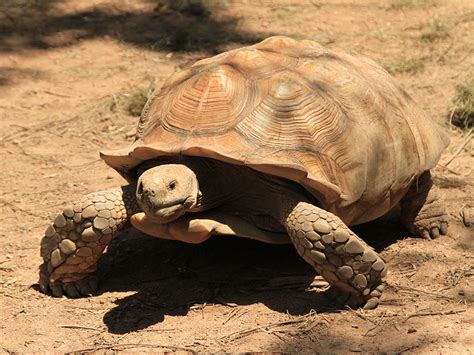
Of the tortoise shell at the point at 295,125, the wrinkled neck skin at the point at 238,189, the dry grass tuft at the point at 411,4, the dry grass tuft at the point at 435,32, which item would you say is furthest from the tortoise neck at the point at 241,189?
the dry grass tuft at the point at 411,4

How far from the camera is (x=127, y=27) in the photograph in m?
8.41

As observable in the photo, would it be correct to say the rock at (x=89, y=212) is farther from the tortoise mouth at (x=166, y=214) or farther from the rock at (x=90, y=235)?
the tortoise mouth at (x=166, y=214)

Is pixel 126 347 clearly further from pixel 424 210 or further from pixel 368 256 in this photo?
pixel 424 210

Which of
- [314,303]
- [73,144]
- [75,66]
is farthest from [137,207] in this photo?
[75,66]

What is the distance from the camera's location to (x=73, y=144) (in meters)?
6.09

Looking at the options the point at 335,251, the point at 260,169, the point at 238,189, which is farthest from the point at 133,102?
the point at 335,251

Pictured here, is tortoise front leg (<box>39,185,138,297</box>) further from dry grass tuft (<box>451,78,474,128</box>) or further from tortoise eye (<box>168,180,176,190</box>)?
dry grass tuft (<box>451,78,474,128</box>)

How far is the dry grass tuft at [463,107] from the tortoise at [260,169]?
1.78m

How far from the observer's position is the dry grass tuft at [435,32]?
7.71 m

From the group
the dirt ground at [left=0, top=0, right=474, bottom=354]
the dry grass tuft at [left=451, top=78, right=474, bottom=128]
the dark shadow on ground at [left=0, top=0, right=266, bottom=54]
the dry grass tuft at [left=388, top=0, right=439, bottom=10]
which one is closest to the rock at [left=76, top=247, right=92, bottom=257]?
the dirt ground at [left=0, top=0, right=474, bottom=354]

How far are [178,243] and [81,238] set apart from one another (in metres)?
0.81

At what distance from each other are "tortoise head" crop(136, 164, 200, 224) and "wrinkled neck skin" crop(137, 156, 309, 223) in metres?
0.19

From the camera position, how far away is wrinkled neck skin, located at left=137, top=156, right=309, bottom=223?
3.96 m

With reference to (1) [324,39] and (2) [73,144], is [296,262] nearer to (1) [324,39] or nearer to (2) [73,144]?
(2) [73,144]
